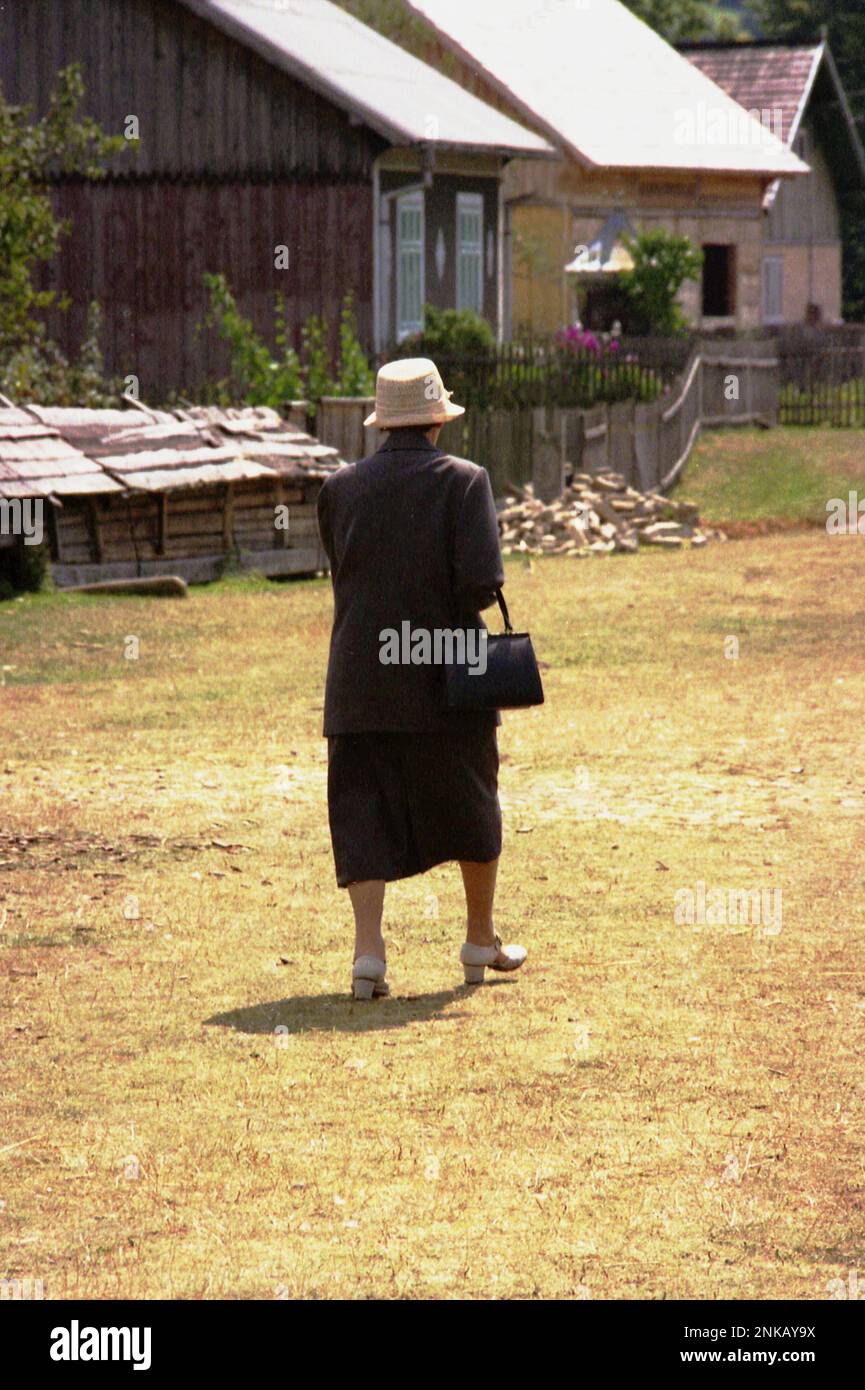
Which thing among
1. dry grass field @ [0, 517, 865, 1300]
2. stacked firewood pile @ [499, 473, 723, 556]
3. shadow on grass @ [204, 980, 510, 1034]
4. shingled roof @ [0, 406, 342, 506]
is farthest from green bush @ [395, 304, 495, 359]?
shadow on grass @ [204, 980, 510, 1034]

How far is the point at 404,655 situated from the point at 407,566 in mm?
281

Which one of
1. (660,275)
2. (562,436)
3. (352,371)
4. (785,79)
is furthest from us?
(785,79)

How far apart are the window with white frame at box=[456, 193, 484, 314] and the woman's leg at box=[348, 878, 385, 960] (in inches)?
979

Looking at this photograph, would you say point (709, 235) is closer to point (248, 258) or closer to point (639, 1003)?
point (248, 258)

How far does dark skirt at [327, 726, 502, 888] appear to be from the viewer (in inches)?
277

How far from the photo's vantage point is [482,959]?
23.7 ft

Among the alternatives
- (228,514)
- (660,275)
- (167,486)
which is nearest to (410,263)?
(660,275)

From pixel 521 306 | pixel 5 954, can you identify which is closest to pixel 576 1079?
pixel 5 954

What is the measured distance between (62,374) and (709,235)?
71.1 feet

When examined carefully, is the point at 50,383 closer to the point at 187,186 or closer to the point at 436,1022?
the point at 187,186

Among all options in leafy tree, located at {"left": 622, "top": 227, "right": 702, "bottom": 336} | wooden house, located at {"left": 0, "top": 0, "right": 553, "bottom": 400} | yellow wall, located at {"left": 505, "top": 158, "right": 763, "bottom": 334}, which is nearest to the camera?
wooden house, located at {"left": 0, "top": 0, "right": 553, "bottom": 400}

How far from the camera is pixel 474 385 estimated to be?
23594 mm

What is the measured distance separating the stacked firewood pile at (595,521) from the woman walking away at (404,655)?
15104mm

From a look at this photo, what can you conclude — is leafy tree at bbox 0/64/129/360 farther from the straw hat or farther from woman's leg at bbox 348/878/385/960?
woman's leg at bbox 348/878/385/960
